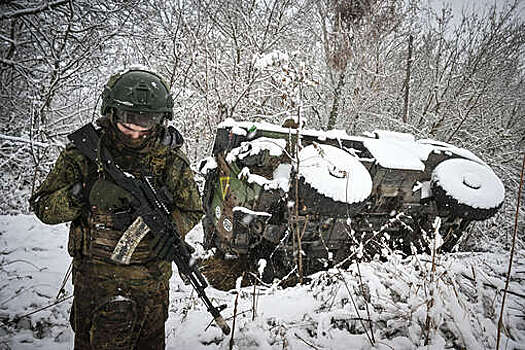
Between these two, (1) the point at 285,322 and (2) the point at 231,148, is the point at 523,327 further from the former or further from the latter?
(2) the point at 231,148

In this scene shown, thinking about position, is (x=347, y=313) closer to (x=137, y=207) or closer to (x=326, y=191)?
(x=326, y=191)

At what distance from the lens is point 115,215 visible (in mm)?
1690

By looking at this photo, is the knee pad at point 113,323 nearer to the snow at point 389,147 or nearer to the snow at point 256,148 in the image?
the snow at point 256,148

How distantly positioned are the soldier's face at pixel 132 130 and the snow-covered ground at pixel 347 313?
107 centimetres

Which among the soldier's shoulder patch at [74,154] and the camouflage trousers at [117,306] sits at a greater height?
the soldier's shoulder patch at [74,154]

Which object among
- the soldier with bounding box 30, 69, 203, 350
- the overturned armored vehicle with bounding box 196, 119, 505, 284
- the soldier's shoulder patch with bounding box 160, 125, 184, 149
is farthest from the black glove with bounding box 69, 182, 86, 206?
the overturned armored vehicle with bounding box 196, 119, 505, 284

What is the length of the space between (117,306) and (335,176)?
2.55m

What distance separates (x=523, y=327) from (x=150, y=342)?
2.40 metres

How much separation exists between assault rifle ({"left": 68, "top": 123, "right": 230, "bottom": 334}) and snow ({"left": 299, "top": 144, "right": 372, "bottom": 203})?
193 centimetres

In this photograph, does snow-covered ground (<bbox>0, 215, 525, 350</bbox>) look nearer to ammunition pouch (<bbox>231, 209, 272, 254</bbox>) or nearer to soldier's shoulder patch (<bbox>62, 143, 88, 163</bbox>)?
ammunition pouch (<bbox>231, 209, 272, 254</bbox>)

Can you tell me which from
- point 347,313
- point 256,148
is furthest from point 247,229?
point 347,313

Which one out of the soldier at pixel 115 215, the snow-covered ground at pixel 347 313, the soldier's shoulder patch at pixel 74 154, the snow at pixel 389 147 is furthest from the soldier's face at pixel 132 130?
the snow at pixel 389 147

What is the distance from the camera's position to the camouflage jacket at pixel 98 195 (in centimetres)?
163

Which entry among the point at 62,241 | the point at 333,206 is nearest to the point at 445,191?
the point at 333,206
